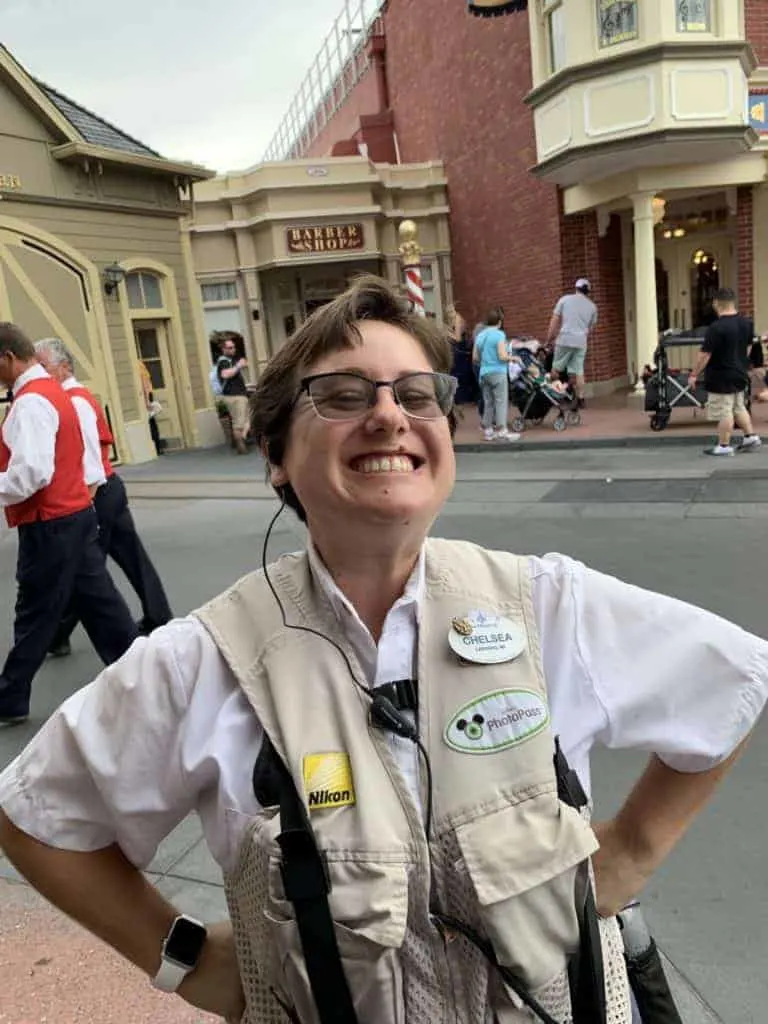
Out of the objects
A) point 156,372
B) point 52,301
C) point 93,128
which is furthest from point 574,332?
point 93,128

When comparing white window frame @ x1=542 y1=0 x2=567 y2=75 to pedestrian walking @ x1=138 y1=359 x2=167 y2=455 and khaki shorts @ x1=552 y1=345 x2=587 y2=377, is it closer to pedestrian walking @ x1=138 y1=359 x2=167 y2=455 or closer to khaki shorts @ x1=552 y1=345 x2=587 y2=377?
khaki shorts @ x1=552 y1=345 x2=587 y2=377

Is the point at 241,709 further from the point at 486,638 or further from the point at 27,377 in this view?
the point at 27,377

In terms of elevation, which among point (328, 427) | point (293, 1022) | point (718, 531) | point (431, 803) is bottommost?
point (718, 531)

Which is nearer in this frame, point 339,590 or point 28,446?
point 339,590

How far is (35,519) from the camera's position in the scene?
13.9 feet

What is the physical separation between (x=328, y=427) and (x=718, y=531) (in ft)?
19.4

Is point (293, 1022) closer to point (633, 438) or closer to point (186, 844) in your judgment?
point (186, 844)

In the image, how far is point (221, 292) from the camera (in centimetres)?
1908

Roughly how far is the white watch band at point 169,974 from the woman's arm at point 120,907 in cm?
1

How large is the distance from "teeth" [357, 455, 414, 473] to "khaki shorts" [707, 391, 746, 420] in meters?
8.94

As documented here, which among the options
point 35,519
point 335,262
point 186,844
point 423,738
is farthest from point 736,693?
point 335,262

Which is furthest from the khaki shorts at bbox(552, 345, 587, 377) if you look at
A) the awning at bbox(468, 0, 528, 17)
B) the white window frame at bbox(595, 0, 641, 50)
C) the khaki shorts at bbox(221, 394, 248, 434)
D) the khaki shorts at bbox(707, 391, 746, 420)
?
the awning at bbox(468, 0, 528, 17)

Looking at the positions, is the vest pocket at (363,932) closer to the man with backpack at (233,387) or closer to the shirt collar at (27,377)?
the shirt collar at (27,377)

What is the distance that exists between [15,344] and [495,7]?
39.9 feet
